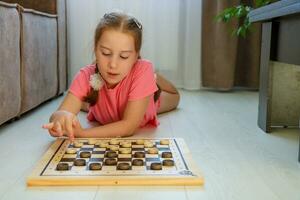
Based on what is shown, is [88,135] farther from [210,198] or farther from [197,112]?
[197,112]

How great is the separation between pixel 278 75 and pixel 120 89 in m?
0.54

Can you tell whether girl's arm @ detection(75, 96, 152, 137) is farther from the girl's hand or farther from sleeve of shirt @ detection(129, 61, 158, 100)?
the girl's hand

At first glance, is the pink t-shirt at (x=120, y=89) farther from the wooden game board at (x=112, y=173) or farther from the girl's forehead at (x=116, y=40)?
the wooden game board at (x=112, y=173)

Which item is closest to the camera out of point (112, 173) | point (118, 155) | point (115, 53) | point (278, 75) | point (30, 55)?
point (112, 173)

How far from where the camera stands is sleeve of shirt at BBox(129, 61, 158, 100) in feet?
4.19

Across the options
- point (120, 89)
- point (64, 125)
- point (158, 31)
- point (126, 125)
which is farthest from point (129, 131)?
point (158, 31)

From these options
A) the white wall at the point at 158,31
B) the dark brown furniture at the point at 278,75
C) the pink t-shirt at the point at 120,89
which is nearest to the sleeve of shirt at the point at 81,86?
the pink t-shirt at the point at 120,89

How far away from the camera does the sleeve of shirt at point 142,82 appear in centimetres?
128

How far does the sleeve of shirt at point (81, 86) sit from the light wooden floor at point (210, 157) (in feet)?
0.54

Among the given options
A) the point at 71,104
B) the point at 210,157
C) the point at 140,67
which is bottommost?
the point at 210,157

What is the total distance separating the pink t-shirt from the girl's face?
59mm

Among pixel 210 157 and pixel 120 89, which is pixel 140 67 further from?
pixel 210 157

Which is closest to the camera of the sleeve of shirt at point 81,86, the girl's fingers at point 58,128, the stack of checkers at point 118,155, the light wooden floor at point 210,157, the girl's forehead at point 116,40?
the light wooden floor at point 210,157

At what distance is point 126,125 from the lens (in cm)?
124
